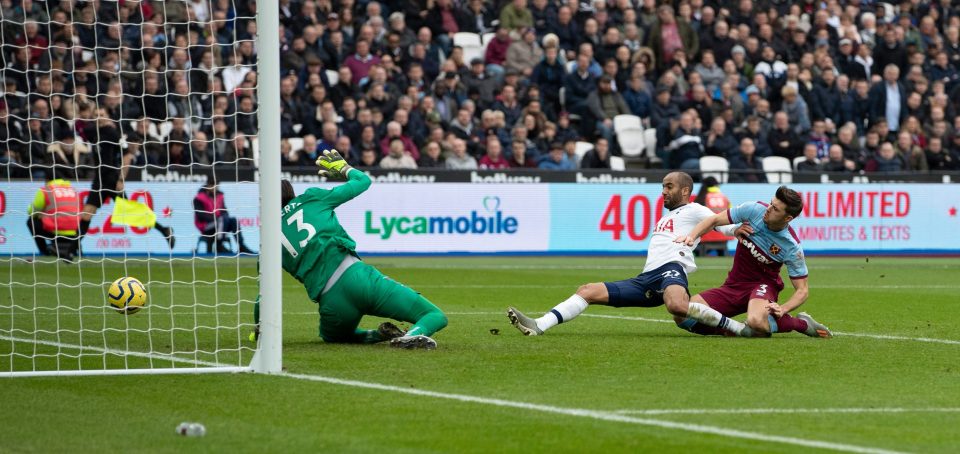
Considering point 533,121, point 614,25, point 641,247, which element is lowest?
point 641,247

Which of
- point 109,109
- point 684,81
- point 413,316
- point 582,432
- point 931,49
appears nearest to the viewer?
point 582,432

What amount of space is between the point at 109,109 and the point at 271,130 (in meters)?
12.1

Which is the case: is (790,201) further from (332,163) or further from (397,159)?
(397,159)

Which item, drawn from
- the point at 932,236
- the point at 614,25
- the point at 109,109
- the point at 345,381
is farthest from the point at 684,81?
the point at 345,381

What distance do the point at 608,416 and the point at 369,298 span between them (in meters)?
3.60

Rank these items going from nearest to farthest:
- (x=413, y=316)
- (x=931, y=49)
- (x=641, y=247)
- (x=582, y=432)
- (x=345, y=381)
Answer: (x=582, y=432) → (x=345, y=381) → (x=413, y=316) → (x=641, y=247) → (x=931, y=49)

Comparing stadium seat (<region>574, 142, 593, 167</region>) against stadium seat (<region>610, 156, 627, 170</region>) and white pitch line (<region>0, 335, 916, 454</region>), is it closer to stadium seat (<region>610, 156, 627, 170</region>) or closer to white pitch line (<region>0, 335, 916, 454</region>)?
stadium seat (<region>610, 156, 627, 170</region>)

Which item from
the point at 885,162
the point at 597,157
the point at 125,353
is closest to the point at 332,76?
the point at 597,157

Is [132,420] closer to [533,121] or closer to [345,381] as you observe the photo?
[345,381]

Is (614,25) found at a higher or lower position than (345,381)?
higher

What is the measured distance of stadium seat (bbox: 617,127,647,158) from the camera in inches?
1085

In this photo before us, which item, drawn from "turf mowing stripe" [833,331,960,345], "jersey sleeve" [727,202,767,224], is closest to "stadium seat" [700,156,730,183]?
"turf mowing stripe" [833,331,960,345]

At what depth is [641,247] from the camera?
2511cm

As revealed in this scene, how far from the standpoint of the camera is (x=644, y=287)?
1170cm
